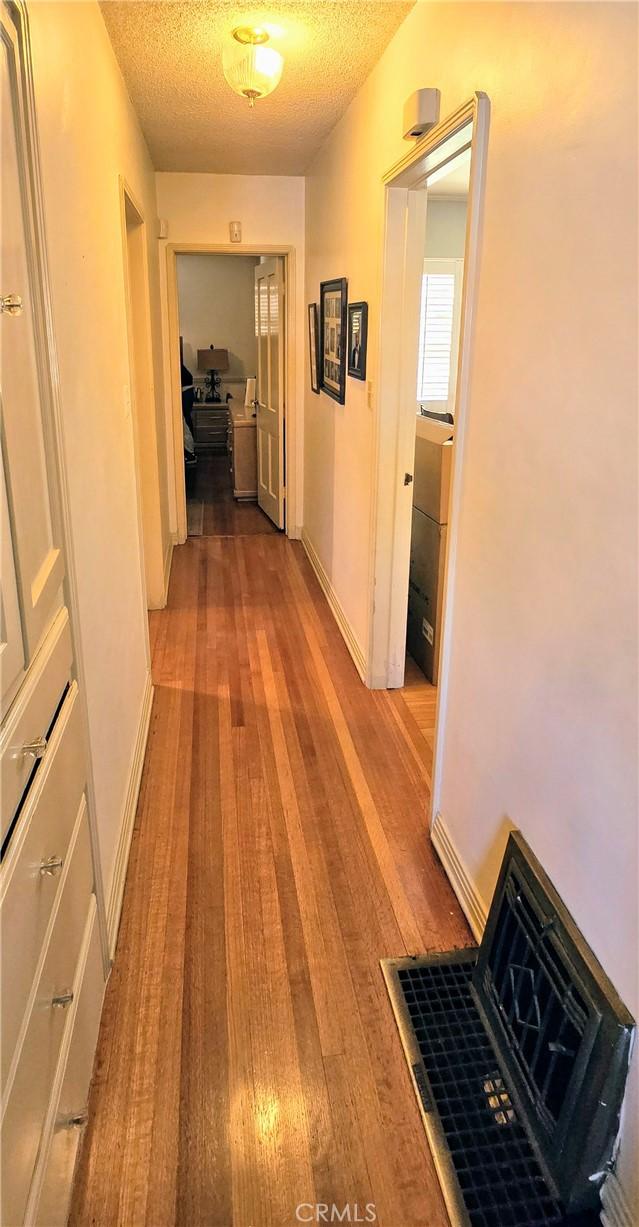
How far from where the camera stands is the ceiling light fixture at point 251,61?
8.11 ft

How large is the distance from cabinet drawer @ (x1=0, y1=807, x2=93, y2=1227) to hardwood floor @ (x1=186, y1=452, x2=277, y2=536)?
171 inches

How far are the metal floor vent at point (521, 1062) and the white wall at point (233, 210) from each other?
14.1ft

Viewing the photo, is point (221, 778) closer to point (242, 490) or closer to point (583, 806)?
point (583, 806)

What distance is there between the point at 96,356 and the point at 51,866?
143 cm

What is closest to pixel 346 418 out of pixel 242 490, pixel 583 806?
pixel 583 806

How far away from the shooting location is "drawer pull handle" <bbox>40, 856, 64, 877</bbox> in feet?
3.98

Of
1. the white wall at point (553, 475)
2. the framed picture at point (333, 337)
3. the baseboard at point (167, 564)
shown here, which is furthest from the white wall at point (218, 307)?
the white wall at point (553, 475)

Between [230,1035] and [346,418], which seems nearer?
[230,1035]

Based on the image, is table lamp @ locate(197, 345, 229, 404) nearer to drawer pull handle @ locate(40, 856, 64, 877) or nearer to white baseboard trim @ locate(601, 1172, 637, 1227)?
drawer pull handle @ locate(40, 856, 64, 877)

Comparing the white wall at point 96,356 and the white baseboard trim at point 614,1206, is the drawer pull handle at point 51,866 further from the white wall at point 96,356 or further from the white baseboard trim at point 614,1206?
the white baseboard trim at point 614,1206

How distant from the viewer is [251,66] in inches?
97.9

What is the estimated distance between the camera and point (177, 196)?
15.7ft

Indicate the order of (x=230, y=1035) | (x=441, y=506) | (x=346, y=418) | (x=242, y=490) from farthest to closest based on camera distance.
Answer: (x=242, y=490)
(x=346, y=418)
(x=441, y=506)
(x=230, y=1035)

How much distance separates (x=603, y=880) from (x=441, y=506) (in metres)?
2.06
